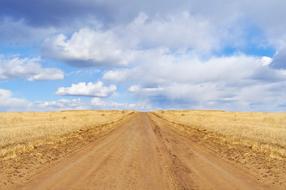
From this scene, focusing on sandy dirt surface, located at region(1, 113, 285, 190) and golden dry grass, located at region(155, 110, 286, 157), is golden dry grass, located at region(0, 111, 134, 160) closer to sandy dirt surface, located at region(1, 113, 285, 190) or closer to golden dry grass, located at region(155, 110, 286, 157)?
sandy dirt surface, located at region(1, 113, 285, 190)

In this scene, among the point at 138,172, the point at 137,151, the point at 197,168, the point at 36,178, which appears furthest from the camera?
the point at 137,151

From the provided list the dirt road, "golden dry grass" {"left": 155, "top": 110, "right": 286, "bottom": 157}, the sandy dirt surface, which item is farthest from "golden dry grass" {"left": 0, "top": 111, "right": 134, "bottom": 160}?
"golden dry grass" {"left": 155, "top": 110, "right": 286, "bottom": 157}

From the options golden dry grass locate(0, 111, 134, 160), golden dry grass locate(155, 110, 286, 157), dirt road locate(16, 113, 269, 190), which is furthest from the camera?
golden dry grass locate(155, 110, 286, 157)

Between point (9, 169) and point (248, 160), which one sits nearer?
point (9, 169)

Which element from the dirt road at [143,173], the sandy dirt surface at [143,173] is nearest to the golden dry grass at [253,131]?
the sandy dirt surface at [143,173]

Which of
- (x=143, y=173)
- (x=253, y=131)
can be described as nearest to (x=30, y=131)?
(x=253, y=131)

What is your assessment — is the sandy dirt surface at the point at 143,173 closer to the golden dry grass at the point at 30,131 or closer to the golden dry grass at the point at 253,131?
the golden dry grass at the point at 30,131

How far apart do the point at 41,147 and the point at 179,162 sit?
901cm

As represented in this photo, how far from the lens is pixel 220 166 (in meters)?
15.8

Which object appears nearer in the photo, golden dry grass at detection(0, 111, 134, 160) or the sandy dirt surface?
the sandy dirt surface

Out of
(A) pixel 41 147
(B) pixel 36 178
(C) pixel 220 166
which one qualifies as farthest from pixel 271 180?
(A) pixel 41 147

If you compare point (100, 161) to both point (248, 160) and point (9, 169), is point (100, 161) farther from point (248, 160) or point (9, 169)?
point (248, 160)

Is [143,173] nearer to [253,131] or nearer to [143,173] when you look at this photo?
[143,173]

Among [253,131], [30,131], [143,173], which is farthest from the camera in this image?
[253,131]
